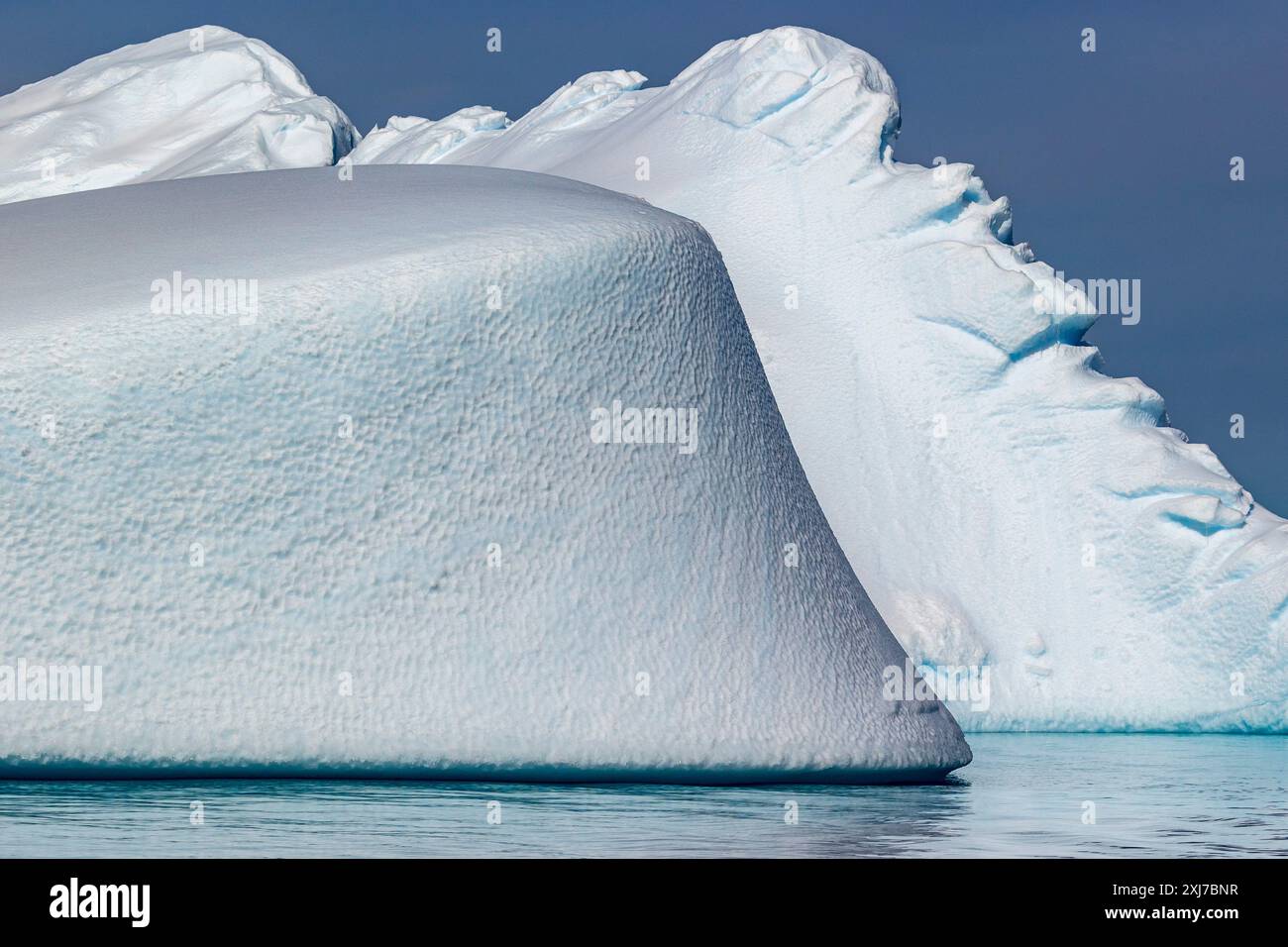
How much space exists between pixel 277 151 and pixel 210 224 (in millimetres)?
18362

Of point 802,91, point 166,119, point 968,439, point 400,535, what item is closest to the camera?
point 400,535

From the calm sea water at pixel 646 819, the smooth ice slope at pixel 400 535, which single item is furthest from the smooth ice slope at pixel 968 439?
the smooth ice slope at pixel 400 535

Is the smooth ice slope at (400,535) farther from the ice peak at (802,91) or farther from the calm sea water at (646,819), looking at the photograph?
the ice peak at (802,91)

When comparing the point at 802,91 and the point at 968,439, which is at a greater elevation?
the point at 802,91

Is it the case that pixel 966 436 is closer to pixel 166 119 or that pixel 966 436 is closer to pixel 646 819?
pixel 646 819

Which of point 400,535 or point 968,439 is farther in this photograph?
point 968,439

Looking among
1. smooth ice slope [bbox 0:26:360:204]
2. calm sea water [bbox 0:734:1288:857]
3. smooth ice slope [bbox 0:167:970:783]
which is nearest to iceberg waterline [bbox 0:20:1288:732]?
calm sea water [bbox 0:734:1288:857]

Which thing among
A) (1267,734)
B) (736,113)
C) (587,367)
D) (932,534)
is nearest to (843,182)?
(736,113)

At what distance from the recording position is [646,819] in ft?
28.3

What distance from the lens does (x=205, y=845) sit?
7230 mm

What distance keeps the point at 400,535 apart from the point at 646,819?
274 cm

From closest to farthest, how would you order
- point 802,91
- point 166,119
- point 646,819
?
point 646,819 → point 802,91 → point 166,119

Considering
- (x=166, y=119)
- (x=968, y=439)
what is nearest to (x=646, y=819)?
(x=968, y=439)

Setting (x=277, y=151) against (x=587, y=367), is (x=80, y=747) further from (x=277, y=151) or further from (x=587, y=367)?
(x=277, y=151)
